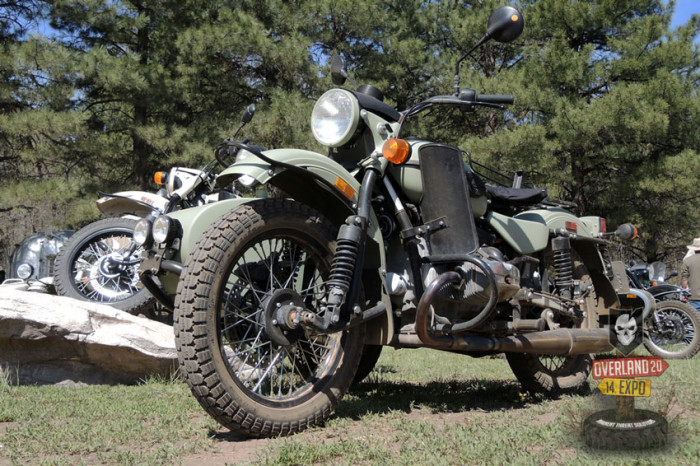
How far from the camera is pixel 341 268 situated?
321 centimetres

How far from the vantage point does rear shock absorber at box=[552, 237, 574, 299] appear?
4676mm

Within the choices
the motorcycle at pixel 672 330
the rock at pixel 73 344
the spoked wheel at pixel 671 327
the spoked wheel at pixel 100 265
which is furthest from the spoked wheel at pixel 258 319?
the spoked wheel at pixel 671 327

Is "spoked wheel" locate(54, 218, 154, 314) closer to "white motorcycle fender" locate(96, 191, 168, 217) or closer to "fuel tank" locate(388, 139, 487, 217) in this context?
"white motorcycle fender" locate(96, 191, 168, 217)

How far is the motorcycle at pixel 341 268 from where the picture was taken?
308cm

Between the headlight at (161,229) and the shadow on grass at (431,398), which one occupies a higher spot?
the headlight at (161,229)

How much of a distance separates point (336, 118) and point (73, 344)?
269cm

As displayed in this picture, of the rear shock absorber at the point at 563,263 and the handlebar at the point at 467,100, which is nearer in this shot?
the handlebar at the point at 467,100

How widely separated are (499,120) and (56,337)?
12.5 metres

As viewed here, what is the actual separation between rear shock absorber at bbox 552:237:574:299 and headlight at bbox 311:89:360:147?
1.83m

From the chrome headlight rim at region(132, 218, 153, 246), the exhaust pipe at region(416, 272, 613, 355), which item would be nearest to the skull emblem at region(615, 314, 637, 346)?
the exhaust pipe at region(416, 272, 613, 355)

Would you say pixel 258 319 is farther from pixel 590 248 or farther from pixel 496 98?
pixel 590 248

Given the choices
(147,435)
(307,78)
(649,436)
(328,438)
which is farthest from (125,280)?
(307,78)

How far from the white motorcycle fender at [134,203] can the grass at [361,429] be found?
2.17m

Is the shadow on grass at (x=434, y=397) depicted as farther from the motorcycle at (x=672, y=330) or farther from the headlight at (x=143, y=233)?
the motorcycle at (x=672, y=330)
